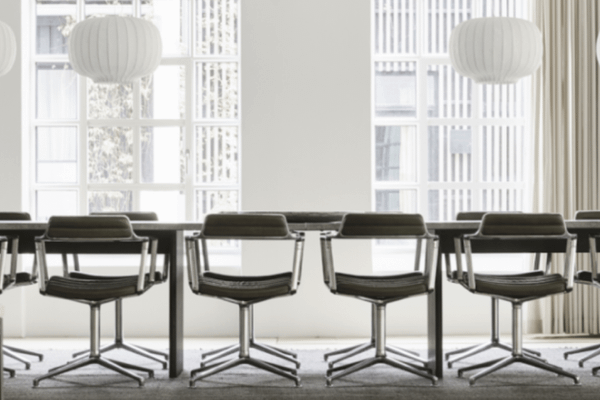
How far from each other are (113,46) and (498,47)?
80.1 inches

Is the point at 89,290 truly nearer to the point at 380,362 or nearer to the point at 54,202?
the point at 380,362

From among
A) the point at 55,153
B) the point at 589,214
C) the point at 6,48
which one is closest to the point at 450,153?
the point at 589,214

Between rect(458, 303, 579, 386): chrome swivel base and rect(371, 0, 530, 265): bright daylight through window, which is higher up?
rect(371, 0, 530, 265): bright daylight through window

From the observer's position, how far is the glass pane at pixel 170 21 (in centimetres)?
514

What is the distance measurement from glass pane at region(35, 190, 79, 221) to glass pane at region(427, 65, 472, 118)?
9.46ft

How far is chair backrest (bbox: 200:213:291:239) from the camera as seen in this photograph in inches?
117

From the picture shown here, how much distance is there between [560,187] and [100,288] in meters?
3.33

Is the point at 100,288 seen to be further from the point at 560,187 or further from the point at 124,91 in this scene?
the point at 560,187

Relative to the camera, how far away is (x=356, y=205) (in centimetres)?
483

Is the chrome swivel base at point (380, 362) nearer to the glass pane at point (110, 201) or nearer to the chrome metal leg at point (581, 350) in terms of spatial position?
the chrome metal leg at point (581, 350)

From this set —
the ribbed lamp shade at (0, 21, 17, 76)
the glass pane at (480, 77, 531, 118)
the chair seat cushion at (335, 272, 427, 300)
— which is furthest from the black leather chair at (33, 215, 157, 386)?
the glass pane at (480, 77, 531, 118)

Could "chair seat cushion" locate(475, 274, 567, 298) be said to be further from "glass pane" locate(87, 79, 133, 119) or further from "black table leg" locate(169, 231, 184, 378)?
"glass pane" locate(87, 79, 133, 119)

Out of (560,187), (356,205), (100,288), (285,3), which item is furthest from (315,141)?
(100,288)

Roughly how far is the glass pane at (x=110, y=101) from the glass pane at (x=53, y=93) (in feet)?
0.51
